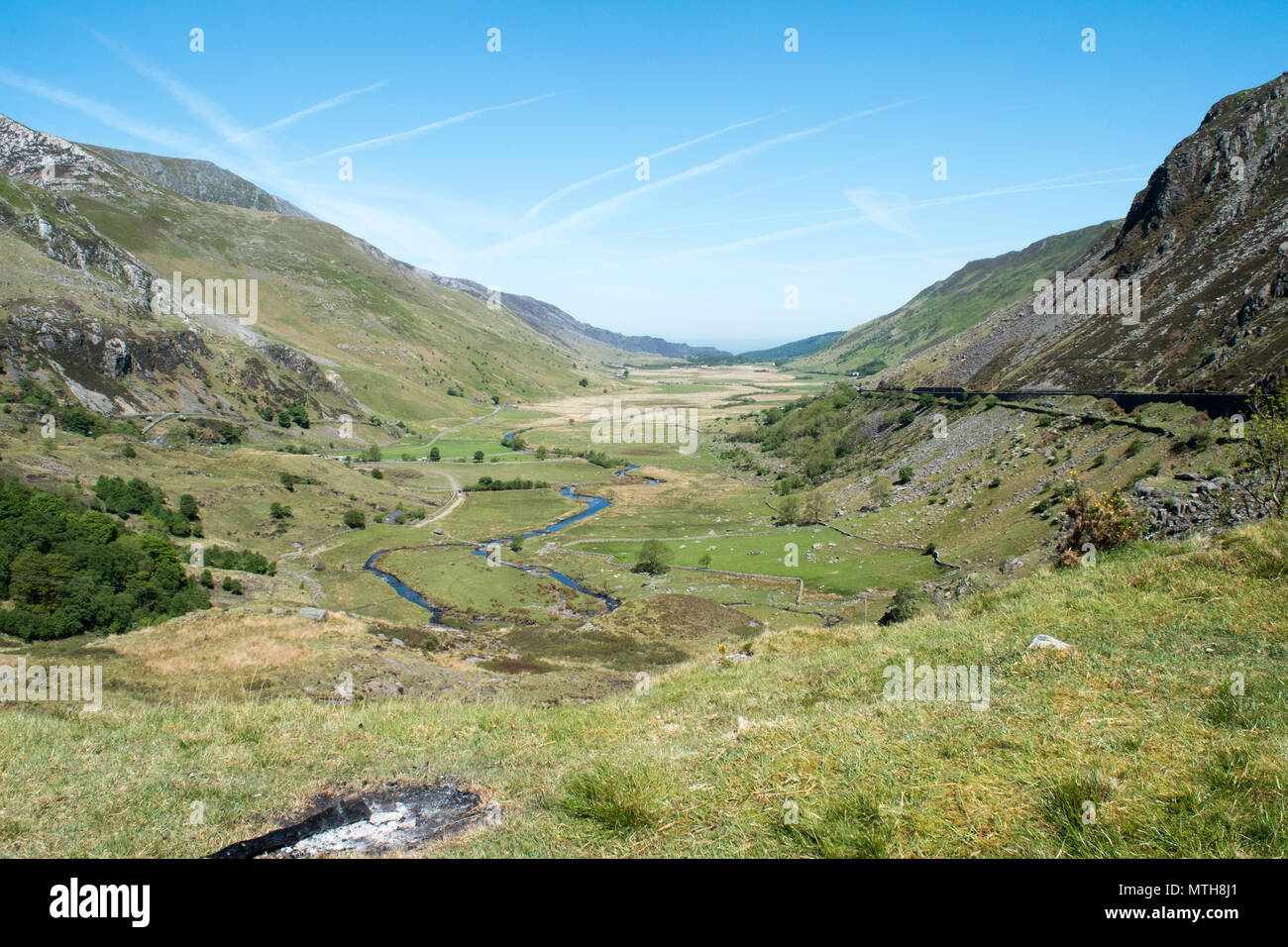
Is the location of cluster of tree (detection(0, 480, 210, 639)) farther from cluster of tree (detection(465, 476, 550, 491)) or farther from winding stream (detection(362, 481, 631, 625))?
cluster of tree (detection(465, 476, 550, 491))

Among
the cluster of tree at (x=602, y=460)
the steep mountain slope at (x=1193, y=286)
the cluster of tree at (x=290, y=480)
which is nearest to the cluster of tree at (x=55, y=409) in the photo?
the cluster of tree at (x=290, y=480)

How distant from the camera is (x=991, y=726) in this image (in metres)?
7.41

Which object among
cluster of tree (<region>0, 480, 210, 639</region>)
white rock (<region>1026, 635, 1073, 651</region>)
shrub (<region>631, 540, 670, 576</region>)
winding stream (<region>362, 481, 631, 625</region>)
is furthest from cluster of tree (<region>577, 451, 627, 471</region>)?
white rock (<region>1026, 635, 1073, 651</region>)

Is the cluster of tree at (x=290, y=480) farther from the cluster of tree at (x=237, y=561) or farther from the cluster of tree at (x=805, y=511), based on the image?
the cluster of tree at (x=805, y=511)

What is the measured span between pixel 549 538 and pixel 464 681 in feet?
242

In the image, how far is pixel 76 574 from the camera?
49000 millimetres

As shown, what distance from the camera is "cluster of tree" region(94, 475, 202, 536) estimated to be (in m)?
77.0

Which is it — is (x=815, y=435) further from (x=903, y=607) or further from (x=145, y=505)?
(x=145, y=505)

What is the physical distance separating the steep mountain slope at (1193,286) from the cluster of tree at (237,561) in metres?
104

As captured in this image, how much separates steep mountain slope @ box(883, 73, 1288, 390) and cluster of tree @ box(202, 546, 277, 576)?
10355 centimetres

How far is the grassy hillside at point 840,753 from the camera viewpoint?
5.39 metres
